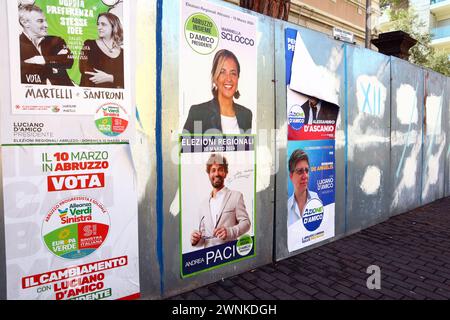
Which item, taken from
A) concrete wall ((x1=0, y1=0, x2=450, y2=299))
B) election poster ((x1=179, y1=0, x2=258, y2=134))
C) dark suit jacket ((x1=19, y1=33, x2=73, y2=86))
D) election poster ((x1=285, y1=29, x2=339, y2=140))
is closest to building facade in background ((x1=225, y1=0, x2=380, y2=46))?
concrete wall ((x1=0, y1=0, x2=450, y2=299))

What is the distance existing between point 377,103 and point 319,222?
8.04 ft

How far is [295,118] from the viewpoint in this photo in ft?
14.0

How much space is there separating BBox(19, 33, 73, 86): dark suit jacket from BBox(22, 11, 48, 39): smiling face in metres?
0.04

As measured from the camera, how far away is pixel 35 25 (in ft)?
7.97

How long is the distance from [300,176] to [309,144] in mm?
448

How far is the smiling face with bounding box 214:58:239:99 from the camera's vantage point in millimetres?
3475

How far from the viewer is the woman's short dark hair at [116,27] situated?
2.75 meters

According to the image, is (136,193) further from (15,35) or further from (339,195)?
(339,195)

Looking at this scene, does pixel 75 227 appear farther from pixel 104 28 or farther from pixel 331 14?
pixel 331 14

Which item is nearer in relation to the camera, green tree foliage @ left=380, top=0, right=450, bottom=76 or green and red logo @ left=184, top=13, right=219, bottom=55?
green and red logo @ left=184, top=13, right=219, bottom=55

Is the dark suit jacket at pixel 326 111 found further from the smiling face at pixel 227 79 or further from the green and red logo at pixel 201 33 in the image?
the green and red logo at pixel 201 33

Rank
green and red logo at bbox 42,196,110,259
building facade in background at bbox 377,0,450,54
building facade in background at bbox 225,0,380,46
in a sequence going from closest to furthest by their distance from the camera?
green and red logo at bbox 42,196,110,259 → building facade in background at bbox 225,0,380,46 → building facade in background at bbox 377,0,450,54

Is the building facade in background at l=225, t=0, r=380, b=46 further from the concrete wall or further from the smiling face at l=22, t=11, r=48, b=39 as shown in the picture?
A: the smiling face at l=22, t=11, r=48, b=39

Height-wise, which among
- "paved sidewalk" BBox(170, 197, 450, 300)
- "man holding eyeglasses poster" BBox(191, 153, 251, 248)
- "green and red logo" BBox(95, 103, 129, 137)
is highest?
"green and red logo" BBox(95, 103, 129, 137)
